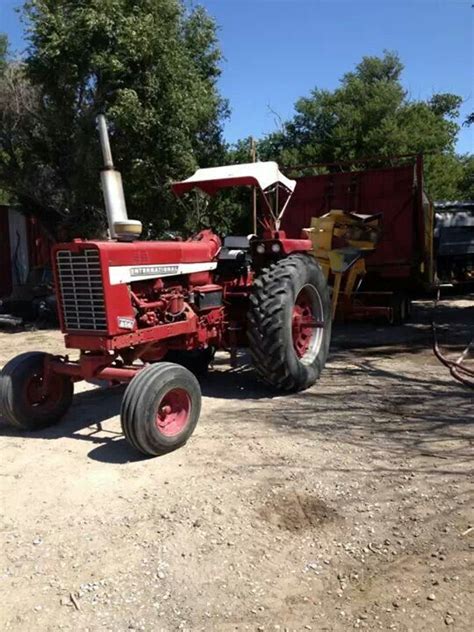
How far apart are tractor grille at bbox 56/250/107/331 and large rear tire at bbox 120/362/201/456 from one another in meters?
0.67

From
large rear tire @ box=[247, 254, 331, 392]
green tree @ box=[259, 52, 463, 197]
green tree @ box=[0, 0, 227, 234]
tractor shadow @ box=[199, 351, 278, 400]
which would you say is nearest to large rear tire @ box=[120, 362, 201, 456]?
large rear tire @ box=[247, 254, 331, 392]

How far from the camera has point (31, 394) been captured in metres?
5.46

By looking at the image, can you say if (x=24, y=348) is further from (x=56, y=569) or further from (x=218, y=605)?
(x=218, y=605)

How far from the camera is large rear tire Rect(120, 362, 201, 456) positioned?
4.52m

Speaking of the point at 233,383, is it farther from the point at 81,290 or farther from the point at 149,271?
the point at 81,290

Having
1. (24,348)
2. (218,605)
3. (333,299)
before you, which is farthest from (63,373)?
(24,348)

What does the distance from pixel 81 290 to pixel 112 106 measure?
24.2 ft

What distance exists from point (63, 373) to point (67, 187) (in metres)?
8.41

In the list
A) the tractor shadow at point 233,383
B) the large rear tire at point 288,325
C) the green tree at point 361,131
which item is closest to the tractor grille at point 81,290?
the large rear tire at point 288,325

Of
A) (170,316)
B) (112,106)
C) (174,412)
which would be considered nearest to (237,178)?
(170,316)

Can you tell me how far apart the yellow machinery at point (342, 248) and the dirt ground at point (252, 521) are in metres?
3.00

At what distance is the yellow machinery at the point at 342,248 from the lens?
A: 8.74m

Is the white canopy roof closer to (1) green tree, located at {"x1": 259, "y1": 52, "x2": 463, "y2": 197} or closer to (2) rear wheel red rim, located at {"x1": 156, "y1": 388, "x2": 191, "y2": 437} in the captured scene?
(2) rear wheel red rim, located at {"x1": 156, "y1": 388, "x2": 191, "y2": 437}

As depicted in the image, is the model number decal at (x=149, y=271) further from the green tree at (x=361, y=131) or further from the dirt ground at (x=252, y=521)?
the green tree at (x=361, y=131)
